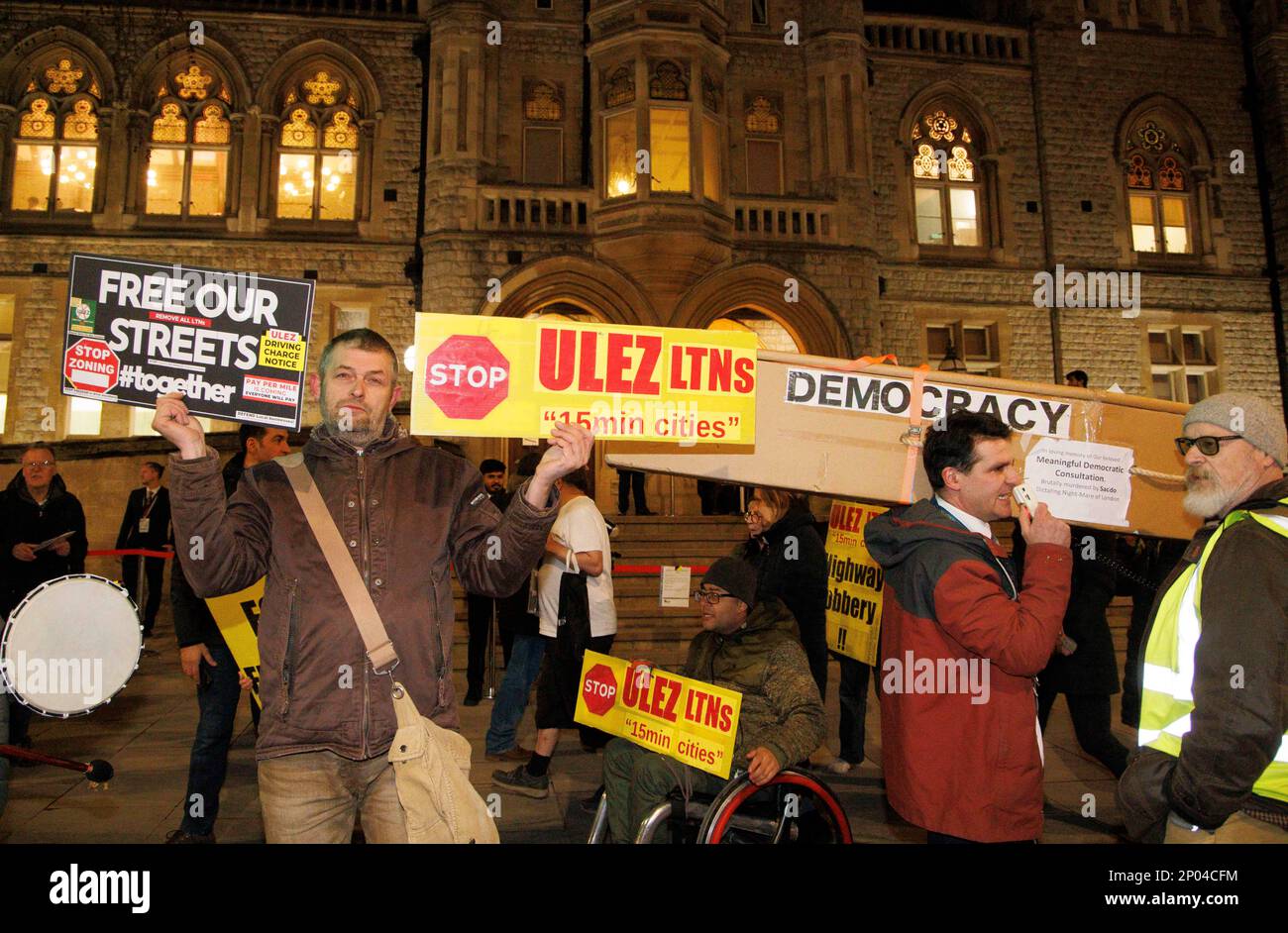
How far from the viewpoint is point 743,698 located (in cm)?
340

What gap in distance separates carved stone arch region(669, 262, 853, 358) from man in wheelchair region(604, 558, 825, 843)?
10.9 m

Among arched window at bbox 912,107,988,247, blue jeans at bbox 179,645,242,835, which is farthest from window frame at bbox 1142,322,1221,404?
blue jeans at bbox 179,645,242,835

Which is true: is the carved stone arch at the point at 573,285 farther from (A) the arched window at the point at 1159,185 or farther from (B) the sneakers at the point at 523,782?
(A) the arched window at the point at 1159,185

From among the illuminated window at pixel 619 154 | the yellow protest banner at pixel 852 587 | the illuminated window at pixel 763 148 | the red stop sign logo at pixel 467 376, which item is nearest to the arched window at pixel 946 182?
the illuminated window at pixel 763 148

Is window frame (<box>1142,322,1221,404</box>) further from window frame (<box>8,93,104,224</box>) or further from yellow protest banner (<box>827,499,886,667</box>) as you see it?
window frame (<box>8,93,104,224</box>)

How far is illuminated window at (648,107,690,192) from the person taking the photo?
46.2 feet

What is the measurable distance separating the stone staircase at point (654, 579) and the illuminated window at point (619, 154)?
603cm

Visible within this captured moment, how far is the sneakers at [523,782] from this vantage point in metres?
4.87

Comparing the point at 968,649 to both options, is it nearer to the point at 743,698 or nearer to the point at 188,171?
the point at 743,698

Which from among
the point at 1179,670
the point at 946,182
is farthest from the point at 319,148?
the point at 1179,670

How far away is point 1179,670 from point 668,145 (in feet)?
44.2

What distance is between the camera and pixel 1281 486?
2.15m

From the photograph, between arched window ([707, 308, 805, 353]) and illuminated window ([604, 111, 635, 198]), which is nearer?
illuminated window ([604, 111, 635, 198])
